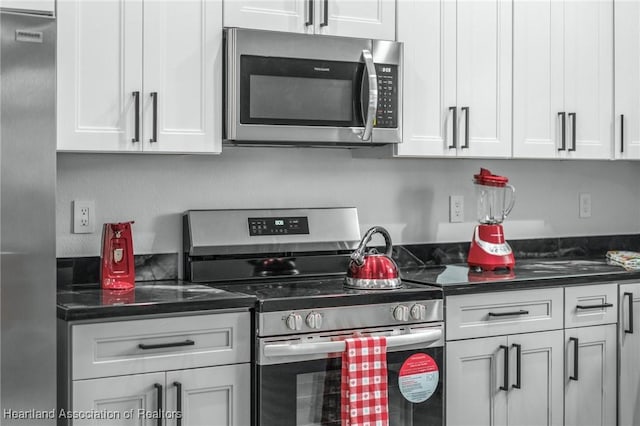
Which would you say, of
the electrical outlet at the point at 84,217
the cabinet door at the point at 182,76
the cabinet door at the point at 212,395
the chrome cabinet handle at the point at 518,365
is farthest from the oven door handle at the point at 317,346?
the electrical outlet at the point at 84,217

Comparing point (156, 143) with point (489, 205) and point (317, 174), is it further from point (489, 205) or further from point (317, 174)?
point (489, 205)

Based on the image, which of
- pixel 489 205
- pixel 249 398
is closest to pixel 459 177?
pixel 489 205

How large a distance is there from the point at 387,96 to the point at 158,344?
1283 mm

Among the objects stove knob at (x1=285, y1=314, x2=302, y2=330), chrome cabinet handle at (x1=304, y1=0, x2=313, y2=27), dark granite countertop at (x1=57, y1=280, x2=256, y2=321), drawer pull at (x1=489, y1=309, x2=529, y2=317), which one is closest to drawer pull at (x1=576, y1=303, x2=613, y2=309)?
drawer pull at (x1=489, y1=309, x2=529, y2=317)

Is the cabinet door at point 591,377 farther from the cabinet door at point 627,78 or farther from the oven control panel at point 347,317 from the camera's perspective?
the cabinet door at point 627,78

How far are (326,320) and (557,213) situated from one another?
5.65 ft

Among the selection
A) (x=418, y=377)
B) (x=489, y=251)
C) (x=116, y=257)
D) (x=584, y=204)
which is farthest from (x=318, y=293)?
(x=584, y=204)

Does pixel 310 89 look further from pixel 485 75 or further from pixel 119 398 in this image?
pixel 119 398

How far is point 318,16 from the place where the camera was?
9.99 feet

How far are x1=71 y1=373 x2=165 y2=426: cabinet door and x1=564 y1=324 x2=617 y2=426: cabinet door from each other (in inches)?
64.5

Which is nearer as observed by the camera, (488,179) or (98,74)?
(98,74)

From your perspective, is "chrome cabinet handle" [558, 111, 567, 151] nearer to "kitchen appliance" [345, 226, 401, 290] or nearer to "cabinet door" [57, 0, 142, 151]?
"kitchen appliance" [345, 226, 401, 290]

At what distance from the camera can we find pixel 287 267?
3.22 metres

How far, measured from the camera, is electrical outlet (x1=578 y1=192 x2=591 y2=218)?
4055mm
